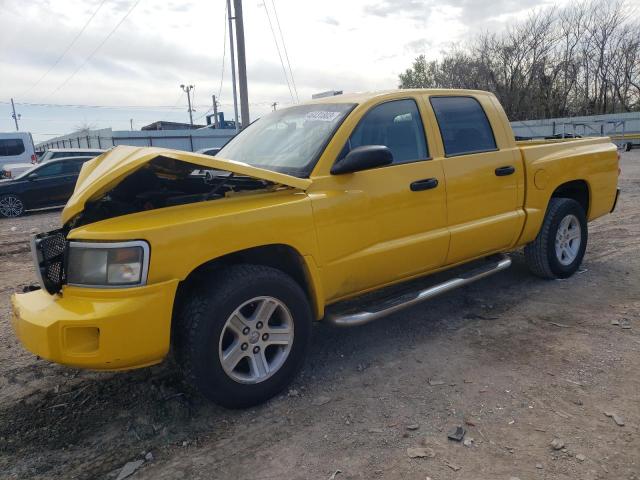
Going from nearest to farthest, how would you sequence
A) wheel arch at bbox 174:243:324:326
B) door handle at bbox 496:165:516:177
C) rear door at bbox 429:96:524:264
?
wheel arch at bbox 174:243:324:326 → rear door at bbox 429:96:524:264 → door handle at bbox 496:165:516:177

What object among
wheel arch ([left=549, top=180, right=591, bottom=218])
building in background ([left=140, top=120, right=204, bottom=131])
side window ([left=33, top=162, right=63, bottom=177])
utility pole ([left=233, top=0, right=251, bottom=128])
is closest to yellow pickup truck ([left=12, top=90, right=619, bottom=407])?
wheel arch ([left=549, top=180, right=591, bottom=218])

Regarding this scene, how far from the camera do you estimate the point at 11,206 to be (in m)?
12.6

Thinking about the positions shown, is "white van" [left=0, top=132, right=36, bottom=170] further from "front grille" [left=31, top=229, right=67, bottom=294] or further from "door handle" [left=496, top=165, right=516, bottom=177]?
"door handle" [left=496, top=165, right=516, bottom=177]

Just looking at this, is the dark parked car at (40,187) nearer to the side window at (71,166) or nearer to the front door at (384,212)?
the side window at (71,166)

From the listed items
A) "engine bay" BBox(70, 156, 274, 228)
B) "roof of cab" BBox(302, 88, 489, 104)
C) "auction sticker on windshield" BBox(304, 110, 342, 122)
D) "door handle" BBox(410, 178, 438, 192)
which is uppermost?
"roof of cab" BBox(302, 88, 489, 104)

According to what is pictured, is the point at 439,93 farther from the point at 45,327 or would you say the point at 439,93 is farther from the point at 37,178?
the point at 37,178

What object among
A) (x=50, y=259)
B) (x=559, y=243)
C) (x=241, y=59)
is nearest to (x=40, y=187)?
(x=241, y=59)

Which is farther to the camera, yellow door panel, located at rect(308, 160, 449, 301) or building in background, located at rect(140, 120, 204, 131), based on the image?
building in background, located at rect(140, 120, 204, 131)

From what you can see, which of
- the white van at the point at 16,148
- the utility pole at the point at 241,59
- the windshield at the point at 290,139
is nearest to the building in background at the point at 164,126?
the white van at the point at 16,148

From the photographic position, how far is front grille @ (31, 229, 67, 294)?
2.71 metres

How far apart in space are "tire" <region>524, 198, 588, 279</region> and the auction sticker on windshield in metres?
2.52

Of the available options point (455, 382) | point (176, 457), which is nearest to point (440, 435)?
point (455, 382)

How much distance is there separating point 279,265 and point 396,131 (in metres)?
1.39

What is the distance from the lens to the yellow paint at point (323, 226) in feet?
8.25
